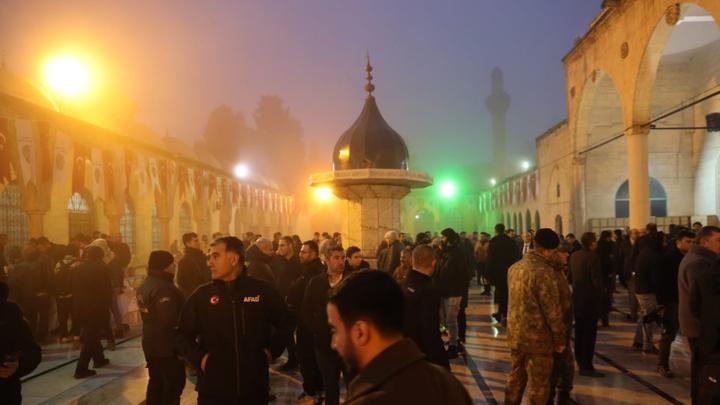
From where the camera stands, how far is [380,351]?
65.6 inches

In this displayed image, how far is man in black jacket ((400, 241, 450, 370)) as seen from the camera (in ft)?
14.2

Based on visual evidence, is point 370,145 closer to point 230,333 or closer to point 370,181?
point 370,181

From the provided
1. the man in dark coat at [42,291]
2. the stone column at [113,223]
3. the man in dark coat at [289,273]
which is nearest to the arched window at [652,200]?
the man in dark coat at [289,273]

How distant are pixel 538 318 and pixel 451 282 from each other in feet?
11.5

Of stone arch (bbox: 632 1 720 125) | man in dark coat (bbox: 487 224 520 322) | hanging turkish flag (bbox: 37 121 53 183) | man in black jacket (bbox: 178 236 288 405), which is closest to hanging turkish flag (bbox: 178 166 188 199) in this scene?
hanging turkish flag (bbox: 37 121 53 183)

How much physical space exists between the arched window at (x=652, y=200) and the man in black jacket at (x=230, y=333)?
76.5 ft

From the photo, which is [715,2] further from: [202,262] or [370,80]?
[202,262]

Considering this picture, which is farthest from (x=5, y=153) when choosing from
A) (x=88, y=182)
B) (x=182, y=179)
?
(x=182, y=179)

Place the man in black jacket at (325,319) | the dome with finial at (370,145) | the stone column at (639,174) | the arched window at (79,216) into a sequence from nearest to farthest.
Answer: the man in black jacket at (325,319) < the dome with finial at (370,145) < the stone column at (639,174) < the arched window at (79,216)

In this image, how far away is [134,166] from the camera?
18.6 m

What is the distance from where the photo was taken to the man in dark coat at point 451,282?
798cm

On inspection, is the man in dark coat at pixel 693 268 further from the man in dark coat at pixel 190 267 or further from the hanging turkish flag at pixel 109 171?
the hanging turkish flag at pixel 109 171

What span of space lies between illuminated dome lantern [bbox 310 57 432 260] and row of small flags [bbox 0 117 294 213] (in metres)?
6.75

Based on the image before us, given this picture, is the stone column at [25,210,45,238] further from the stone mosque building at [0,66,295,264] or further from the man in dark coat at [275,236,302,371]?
the man in dark coat at [275,236,302,371]
